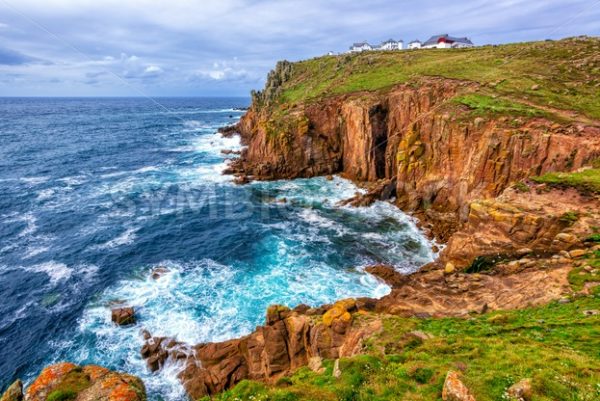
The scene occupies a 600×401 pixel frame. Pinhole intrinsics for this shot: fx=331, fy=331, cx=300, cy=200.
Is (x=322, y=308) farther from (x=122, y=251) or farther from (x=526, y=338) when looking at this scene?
(x=122, y=251)

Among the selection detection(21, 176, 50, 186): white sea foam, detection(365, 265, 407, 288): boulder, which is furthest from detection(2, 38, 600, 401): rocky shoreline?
detection(21, 176, 50, 186): white sea foam

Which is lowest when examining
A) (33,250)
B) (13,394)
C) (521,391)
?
(33,250)

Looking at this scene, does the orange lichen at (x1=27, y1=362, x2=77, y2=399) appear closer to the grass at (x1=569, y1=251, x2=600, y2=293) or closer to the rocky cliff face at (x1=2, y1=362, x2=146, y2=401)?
the rocky cliff face at (x1=2, y1=362, x2=146, y2=401)

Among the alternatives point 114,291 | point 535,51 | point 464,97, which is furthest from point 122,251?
point 535,51

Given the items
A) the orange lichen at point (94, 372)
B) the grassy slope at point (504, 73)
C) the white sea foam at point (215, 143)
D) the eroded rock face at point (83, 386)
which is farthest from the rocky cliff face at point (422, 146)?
the orange lichen at point (94, 372)

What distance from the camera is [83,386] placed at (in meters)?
17.1

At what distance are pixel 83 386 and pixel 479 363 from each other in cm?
1953

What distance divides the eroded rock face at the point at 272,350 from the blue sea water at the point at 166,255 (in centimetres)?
167

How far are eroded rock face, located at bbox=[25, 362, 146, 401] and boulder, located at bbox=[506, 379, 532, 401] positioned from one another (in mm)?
16469

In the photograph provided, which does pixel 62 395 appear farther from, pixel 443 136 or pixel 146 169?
pixel 146 169

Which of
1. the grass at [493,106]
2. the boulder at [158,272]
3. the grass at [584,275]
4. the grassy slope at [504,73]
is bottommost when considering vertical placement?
the boulder at [158,272]

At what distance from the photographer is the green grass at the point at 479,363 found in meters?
12.8

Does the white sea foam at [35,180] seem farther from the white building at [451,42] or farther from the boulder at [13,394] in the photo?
the white building at [451,42]

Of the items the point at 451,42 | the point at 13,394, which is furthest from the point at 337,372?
the point at 451,42
